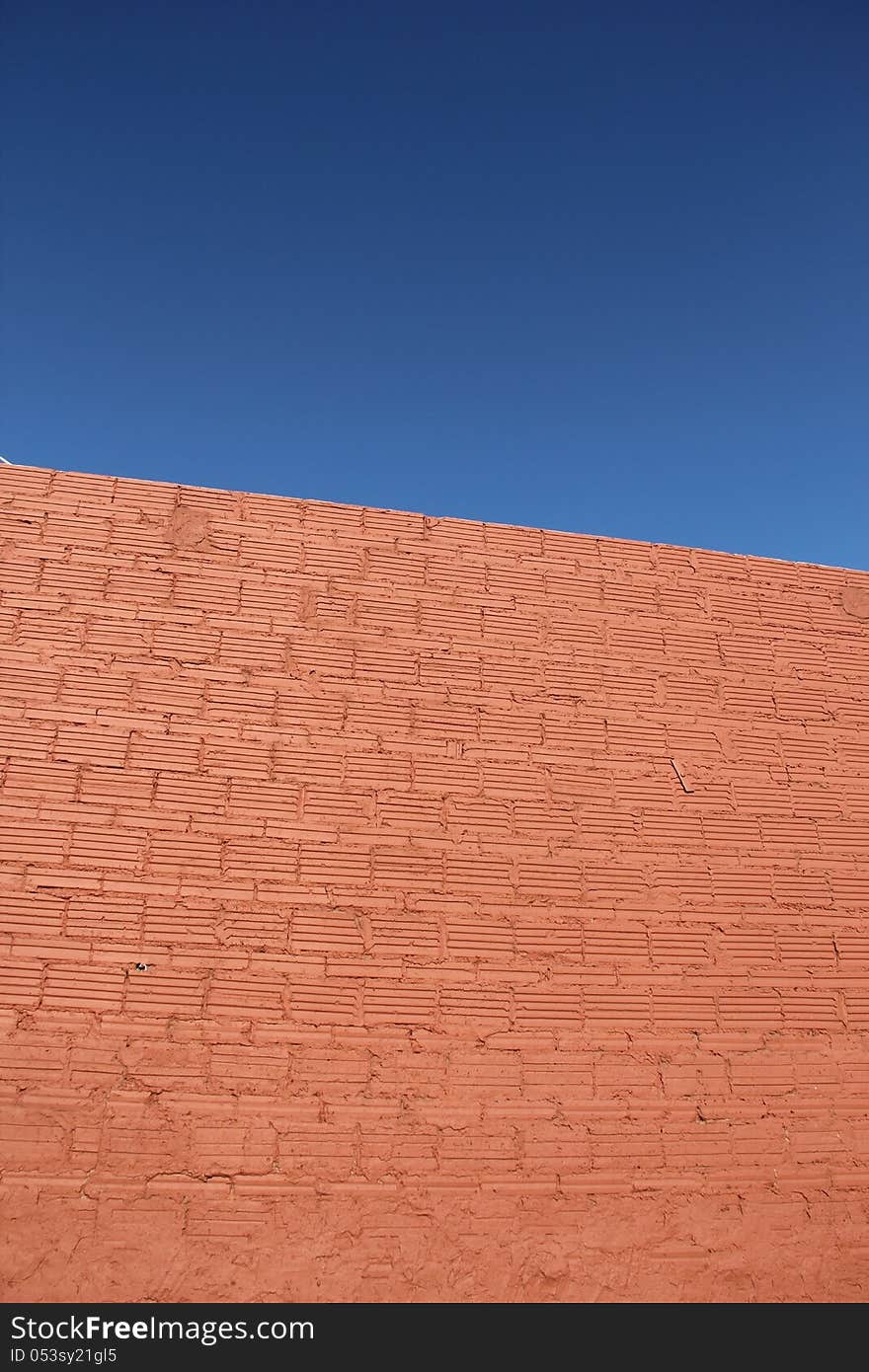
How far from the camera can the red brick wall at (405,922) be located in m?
3.75

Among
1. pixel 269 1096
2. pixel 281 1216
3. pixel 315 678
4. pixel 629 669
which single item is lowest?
pixel 281 1216

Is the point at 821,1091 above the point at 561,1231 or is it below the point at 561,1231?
above

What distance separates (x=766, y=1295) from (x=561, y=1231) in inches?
45.1

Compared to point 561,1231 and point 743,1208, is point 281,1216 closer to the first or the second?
point 561,1231

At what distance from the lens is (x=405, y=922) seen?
4.18m

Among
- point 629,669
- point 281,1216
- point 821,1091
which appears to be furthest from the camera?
→ point 629,669

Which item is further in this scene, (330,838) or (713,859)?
(713,859)

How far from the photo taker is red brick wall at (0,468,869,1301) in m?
3.75

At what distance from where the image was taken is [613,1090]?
4172mm
